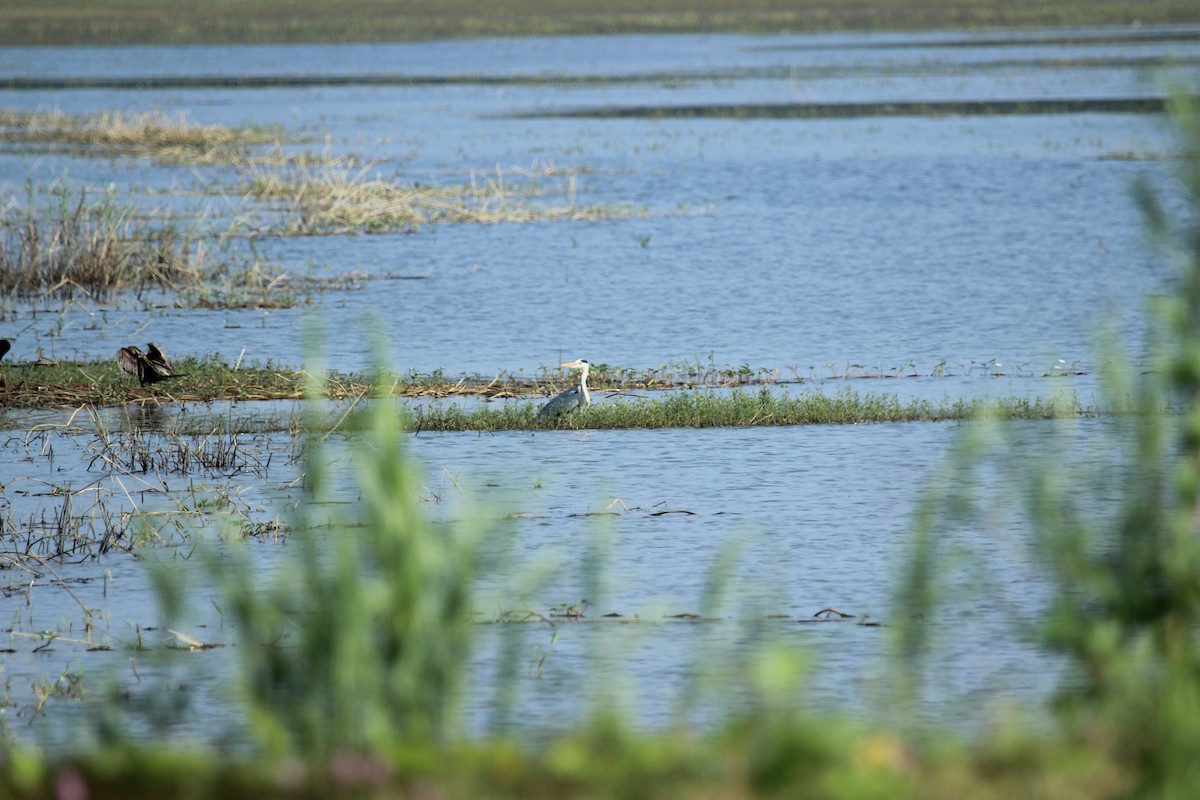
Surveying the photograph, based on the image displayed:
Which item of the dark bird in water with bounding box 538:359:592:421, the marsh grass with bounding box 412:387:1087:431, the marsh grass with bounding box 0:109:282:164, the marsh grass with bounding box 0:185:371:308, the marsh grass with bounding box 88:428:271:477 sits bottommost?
the marsh grass with bounding box 88:428:271:477

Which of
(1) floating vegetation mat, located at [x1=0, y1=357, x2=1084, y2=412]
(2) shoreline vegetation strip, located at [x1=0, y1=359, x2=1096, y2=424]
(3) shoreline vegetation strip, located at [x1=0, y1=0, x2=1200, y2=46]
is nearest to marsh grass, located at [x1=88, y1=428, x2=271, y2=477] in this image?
(2) shoreline vegetation strip, located at [x1=0, y1=359, x2=1096, y2=424]

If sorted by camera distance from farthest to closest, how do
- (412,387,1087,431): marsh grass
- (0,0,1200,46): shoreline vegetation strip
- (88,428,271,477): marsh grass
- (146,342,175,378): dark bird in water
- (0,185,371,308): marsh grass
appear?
(0,0,1200,46): shoreline vegetation strip < (0,185,371,308): marsh grass < (146,342,175,378): dark bird in water < (412,387,1087,431): marsh grass < (88,428,271,477): marsh grass

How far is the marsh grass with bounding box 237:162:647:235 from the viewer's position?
30.6 m

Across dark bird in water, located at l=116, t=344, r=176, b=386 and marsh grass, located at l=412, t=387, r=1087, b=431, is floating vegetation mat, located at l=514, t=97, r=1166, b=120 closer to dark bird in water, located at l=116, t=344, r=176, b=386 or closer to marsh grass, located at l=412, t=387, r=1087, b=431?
marsh grass, located at l=412, t=387, r=1087, b=431

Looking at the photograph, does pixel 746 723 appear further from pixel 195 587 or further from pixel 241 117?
pixel 241 117

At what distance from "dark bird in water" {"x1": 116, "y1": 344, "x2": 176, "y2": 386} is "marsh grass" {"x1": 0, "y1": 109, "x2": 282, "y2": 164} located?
2080 cm

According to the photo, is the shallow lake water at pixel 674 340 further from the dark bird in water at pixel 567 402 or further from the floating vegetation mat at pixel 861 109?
the floating vegetation mat at pixel 861 109

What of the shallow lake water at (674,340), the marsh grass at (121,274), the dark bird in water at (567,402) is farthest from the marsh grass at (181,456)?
the marsh grass at (121,274)

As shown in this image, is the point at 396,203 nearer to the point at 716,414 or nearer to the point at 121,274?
the point at 121,274

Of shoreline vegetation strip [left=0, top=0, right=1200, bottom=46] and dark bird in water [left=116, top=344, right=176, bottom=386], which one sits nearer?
dark bird in water [left=116, top=344, right=176, bottom=386]

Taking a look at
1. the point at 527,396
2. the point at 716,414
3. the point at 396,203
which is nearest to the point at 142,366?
the point at 527,396

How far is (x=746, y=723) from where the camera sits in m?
5.04

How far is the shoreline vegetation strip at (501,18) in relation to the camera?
99.1 meters

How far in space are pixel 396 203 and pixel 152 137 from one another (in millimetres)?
14294
